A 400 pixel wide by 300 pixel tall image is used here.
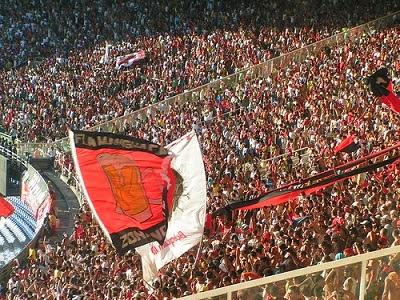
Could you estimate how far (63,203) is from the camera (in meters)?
27.4

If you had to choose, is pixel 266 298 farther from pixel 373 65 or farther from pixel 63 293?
pixel 373 65

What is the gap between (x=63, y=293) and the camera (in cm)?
1647

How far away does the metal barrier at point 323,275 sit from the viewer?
28.2 ft

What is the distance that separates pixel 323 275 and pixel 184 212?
310 centimetres

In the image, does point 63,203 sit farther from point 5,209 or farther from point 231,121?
point 5,209

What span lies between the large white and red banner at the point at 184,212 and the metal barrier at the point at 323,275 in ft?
5.92

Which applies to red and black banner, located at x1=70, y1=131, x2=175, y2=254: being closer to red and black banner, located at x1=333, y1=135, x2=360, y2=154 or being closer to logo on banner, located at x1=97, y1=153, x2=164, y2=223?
logo on banner, located at x1=97, y1=153, x2=164, y2=223

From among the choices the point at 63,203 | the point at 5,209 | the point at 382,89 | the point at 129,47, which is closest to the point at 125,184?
the point at 382,89

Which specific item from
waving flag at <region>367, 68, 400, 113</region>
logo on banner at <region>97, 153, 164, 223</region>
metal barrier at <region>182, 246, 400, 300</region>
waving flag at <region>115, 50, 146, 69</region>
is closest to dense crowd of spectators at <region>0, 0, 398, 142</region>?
waving flag at <region>115, 50, 146, 69</region>

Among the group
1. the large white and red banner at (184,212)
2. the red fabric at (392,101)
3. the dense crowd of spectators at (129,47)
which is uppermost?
the dense crowd of spectators at (129,47)

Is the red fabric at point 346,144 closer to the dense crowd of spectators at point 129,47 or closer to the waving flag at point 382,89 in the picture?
the waving flag at point 382,89

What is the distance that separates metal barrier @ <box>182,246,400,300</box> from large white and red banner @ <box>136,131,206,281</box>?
1.81 m

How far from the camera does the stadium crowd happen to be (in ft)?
40.9

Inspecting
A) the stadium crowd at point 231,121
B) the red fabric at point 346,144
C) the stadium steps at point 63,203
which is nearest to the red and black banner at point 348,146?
the red fabric at point 346,144
